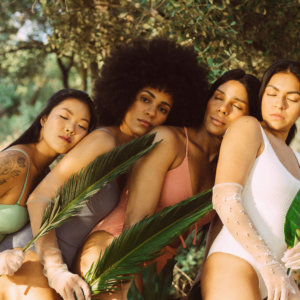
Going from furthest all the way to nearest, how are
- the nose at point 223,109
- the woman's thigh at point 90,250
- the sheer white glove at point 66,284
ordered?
the nose at point 223,109, the woman's thigh at point 90,250, the sheer white glove at point 66,284

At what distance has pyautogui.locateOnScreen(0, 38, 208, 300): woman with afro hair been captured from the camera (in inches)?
77.2

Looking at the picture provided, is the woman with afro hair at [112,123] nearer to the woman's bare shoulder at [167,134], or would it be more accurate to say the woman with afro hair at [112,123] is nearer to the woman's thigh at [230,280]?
the woman's bare shoulder at [167,134]

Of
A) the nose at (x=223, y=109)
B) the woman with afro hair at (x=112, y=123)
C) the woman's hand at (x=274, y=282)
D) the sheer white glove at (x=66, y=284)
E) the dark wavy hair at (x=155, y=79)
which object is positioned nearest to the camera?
the woman's hand at (x=274, y=282)

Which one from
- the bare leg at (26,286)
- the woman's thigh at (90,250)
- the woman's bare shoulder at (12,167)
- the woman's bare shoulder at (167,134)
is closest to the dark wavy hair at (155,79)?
the woman's bare shoulder at (167,134)

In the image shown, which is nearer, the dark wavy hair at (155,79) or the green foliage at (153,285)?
the green foliage at (153,285)

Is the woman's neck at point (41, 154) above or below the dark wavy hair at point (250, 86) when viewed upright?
below

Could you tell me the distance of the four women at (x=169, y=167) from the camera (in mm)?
1854

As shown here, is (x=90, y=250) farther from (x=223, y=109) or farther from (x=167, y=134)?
(x=223, y=109)

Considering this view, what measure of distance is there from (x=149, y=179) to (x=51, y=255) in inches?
30.3

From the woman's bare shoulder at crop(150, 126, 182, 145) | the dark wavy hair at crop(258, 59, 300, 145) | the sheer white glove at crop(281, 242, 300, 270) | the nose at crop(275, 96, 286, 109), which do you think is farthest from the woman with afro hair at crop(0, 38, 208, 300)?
the sheer white glove at crop(281, 242, 300, 270)

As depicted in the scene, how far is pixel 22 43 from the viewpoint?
6.60 meters

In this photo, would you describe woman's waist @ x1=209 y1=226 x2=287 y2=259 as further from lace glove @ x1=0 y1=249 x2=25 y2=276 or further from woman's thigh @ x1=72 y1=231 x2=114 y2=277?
lace glove @ x1=0 y1=249 x2=25 y2=276

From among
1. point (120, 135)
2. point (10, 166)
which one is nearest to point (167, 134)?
Answer: point (120, 135)

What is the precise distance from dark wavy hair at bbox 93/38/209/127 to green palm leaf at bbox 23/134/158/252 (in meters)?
0.60
